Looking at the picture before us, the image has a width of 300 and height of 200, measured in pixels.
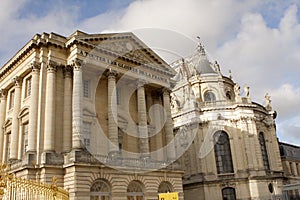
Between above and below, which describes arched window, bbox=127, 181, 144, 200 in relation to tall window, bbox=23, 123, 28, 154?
below

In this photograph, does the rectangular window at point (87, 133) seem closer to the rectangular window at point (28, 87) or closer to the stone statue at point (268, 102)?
the rectangular window at point (28, 87)

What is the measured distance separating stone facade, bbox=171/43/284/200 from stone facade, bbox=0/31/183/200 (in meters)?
11.1

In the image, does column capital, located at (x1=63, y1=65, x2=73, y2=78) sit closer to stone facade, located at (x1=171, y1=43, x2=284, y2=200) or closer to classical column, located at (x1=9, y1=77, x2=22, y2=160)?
classical column, located at (x1=9, y1=77, x2=22, y2=160)

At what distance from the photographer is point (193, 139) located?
44812mm

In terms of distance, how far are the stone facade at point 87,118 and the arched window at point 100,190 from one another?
73 mm

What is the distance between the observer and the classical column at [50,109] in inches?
1020

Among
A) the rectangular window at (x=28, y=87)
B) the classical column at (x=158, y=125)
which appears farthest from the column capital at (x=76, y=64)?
the classical column at (x=158, y=125)

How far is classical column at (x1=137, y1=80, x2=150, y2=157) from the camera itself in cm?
3042

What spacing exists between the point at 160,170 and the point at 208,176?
50.1 feet

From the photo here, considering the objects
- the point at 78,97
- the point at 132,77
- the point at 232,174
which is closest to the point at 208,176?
the point at 232,174

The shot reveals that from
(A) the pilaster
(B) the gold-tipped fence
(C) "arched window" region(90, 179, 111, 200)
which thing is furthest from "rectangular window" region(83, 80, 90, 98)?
(B) the gold-tipped fence

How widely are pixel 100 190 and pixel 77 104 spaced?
22.8 feet

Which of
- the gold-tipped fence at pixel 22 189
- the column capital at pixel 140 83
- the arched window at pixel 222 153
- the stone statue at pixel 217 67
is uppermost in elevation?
the stone statue at pixel 217 67

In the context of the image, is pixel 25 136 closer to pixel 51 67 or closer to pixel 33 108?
pixel 33 108
